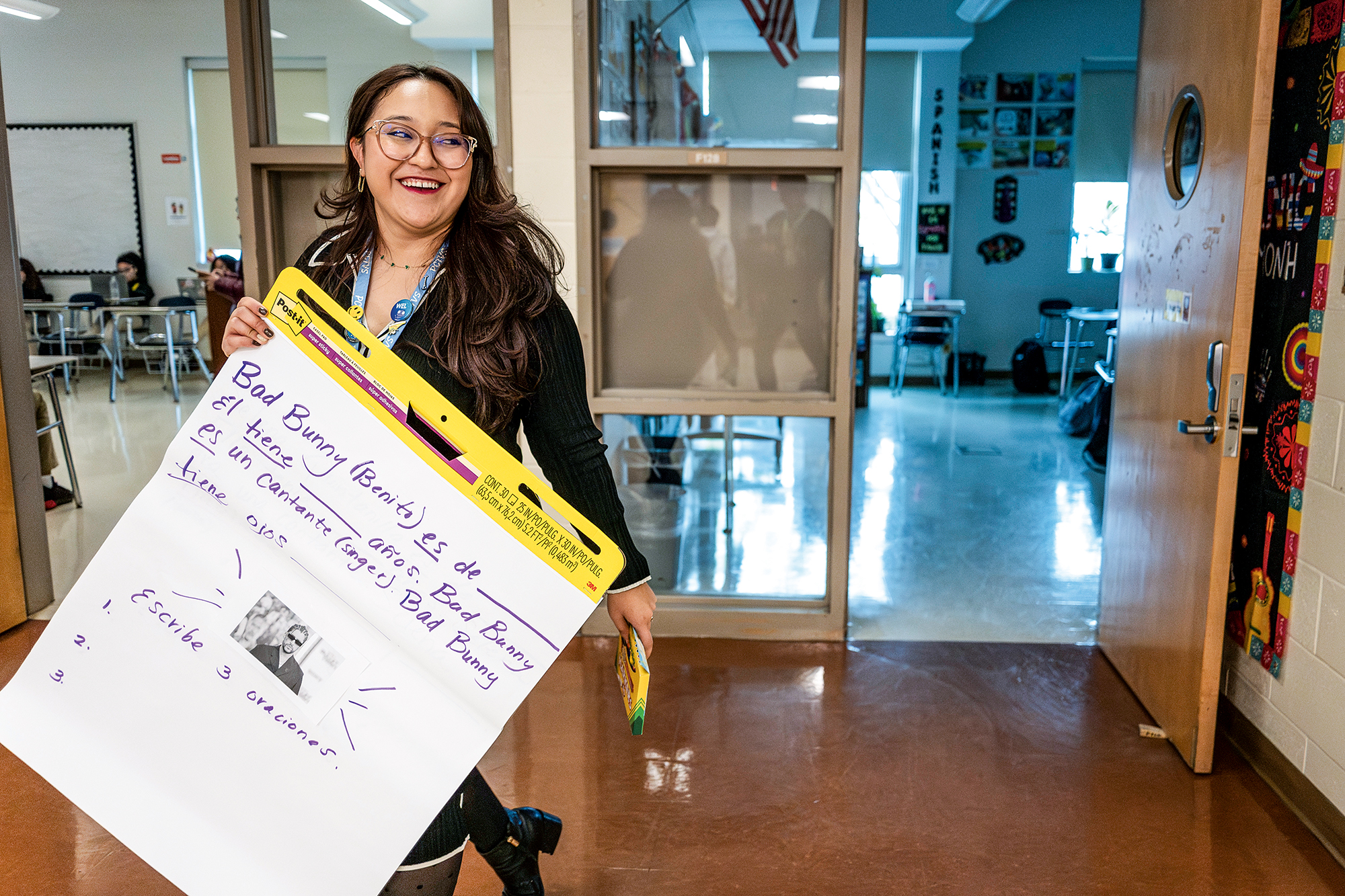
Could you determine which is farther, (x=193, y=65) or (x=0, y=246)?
(x=193, y=65)

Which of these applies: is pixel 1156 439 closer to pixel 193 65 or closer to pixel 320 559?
pixel 320 559

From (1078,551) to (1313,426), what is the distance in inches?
84.5

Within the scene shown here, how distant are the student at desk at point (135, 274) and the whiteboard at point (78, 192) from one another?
0.13 m

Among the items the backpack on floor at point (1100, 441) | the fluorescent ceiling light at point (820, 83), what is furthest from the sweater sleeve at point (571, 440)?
the backpack on floor at point (1100, 441)

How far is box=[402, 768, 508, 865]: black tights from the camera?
1.43m

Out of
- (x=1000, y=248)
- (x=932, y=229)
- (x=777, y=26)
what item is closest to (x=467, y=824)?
(x=777, y=26)

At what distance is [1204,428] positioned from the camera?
2.36 m

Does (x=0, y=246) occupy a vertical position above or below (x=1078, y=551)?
above

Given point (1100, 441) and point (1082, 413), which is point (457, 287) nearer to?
point (1100, 441)

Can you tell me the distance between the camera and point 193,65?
30.9ft

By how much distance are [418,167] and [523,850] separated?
1.17m

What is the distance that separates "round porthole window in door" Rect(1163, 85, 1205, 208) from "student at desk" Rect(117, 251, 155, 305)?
9100 millimetres

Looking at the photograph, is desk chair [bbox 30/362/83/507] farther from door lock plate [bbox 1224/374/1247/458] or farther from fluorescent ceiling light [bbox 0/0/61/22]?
fluorescent ceiling light [bbox 0/0/61/22]

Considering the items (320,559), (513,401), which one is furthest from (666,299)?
(320,559)
